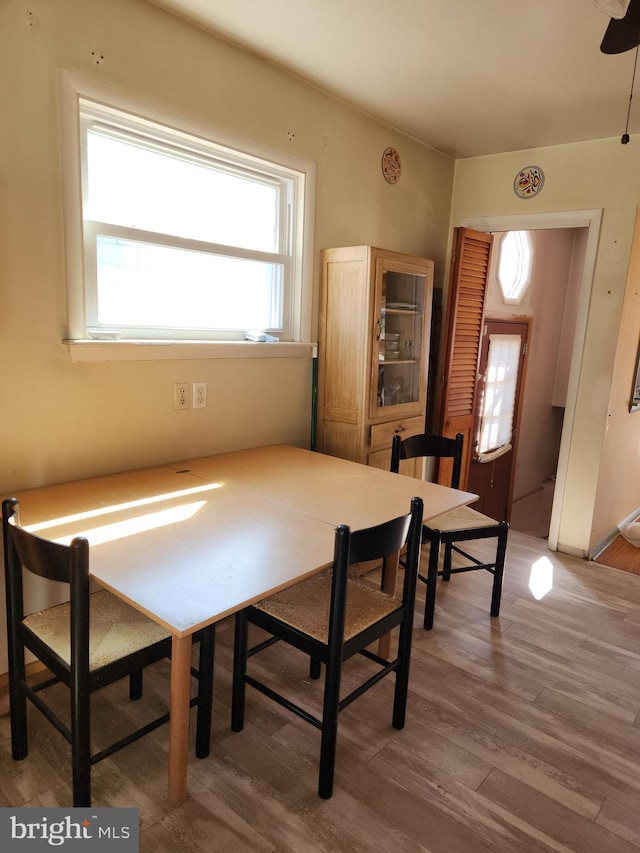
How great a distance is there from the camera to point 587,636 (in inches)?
101

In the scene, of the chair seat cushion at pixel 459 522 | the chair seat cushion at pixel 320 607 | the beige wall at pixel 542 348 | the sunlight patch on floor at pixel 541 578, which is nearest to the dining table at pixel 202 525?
the chair seat cushion at pixel 320 607

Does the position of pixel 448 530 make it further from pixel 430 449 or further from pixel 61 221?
pixel 61 221

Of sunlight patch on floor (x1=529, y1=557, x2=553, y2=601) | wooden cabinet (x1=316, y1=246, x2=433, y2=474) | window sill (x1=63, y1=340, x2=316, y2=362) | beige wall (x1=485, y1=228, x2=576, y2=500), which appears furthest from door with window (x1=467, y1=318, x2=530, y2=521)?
window sill (x1=63, y1=340, x2=316, y2=362)

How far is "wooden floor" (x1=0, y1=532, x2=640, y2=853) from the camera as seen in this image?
5.04 ft

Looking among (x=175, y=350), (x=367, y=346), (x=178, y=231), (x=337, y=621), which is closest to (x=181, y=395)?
(x=175, y=350)

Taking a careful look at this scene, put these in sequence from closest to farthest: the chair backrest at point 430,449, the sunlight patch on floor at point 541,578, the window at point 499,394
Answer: the chair backrest at point 430,449 < the sunlight patch on floor at point 541,578 < the window at point 499,394

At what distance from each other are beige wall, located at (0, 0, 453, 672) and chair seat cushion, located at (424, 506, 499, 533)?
0.91 m

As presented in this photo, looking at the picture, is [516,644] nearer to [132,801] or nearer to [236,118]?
[132,801]

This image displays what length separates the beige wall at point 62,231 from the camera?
187 cm

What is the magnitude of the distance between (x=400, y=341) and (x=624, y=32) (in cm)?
182

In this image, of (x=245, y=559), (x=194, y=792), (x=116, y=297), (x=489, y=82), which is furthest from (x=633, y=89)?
(x=194, y=792)

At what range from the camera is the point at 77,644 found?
1.35m

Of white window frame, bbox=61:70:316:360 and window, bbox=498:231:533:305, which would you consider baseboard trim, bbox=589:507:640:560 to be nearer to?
window, bbox=498:231:533:305

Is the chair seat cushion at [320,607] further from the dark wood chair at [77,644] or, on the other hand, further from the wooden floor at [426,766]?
the wooden floor at [426,766]
